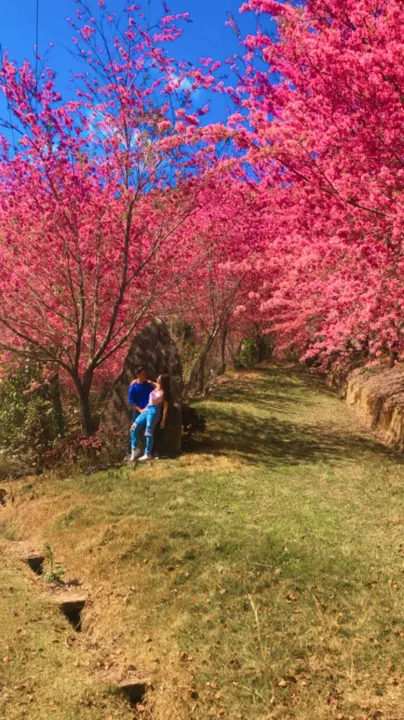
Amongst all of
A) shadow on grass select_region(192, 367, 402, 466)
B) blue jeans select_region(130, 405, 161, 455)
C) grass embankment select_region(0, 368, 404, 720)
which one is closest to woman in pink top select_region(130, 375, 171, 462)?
blue jeans select_region(130, 405, 161, 455)

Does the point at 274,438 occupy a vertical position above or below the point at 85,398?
below

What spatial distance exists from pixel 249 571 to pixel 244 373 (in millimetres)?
16282

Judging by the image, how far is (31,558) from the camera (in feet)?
23.8

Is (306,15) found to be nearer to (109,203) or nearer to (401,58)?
(401,58)

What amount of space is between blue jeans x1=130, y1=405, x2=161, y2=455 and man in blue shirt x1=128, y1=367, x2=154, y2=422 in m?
0.17

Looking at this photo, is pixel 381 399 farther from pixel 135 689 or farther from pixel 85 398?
pixel 135 689

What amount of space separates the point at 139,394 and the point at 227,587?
16.7 ft

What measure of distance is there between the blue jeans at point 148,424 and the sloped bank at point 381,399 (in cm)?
543

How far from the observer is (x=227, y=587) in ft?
19.1

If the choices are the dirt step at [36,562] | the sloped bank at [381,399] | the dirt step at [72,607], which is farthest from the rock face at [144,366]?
the dirt step at [72,607]

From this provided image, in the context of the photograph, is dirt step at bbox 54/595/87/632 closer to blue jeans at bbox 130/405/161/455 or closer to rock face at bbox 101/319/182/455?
blue jeans at bbox 130/405/161/455

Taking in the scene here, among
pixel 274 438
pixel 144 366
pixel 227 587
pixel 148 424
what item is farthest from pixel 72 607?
pixel 274 438

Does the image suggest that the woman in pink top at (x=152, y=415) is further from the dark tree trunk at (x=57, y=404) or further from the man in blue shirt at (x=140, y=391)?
the dark tree trunk at (x=57, y=404)

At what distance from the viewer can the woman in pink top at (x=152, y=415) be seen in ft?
33.1
